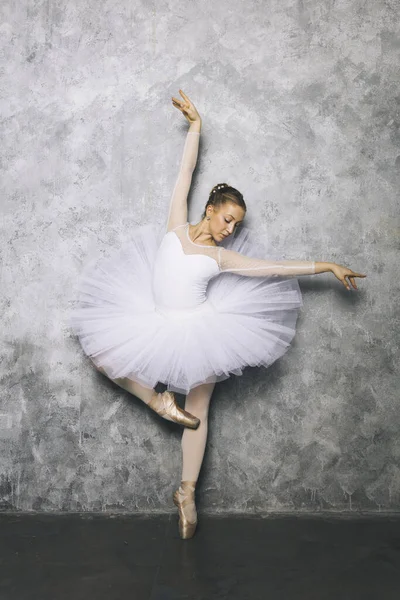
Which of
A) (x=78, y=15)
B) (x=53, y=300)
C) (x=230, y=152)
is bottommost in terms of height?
(x=53, y=300)

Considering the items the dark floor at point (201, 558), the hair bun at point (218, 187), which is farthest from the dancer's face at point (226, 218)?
the dark floor at point (201, 558)

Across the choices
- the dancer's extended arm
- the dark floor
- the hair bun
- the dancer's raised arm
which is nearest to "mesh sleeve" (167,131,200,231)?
the dancer's raised arm

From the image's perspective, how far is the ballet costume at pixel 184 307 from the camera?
270 centimetres

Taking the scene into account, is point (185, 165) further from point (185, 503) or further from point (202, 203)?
point (185, 503)

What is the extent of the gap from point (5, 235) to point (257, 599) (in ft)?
6.94

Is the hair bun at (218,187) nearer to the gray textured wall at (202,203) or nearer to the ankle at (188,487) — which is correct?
the gray textured wall at (202,203)

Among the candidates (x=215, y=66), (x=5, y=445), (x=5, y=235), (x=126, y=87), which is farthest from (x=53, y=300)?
(x=215, y=66)

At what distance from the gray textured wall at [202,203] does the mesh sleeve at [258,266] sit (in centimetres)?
38

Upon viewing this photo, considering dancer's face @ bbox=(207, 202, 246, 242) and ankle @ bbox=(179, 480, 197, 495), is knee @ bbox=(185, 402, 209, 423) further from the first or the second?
dancer's face @ bbox=(207, 202, 246, 242)

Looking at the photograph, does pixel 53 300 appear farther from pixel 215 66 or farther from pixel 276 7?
pixel 276 7

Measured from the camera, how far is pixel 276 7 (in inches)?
122

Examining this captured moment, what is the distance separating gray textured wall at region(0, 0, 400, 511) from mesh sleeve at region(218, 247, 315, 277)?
0.38 meters

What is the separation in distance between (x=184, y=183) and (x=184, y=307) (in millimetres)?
616

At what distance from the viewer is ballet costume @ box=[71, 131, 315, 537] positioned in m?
2.70
